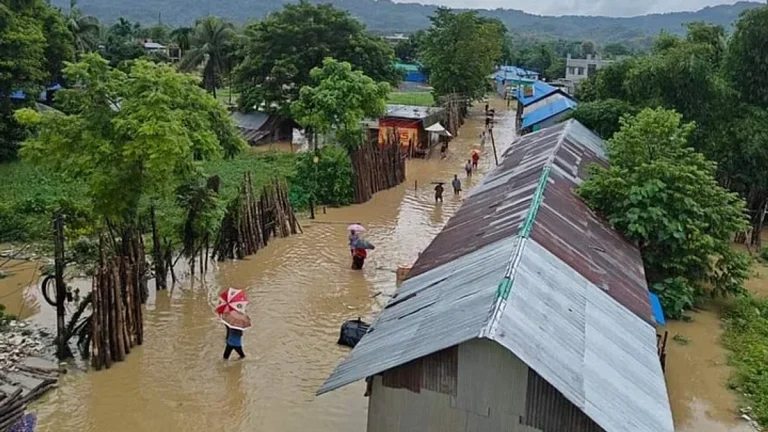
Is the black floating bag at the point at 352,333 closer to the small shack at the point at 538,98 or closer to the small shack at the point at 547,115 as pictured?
the small shack at the point at 547,115

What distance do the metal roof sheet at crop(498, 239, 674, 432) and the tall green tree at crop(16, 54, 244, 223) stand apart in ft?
22.6

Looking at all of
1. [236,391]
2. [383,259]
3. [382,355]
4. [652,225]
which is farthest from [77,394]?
[652,225]

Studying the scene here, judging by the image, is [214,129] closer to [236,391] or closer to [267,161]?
[236,391]

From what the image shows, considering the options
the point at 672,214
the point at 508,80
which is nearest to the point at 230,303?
the point at 672,214

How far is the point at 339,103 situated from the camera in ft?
81.7

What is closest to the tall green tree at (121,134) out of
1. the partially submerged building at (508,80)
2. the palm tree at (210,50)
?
the palm tree at (210,50)

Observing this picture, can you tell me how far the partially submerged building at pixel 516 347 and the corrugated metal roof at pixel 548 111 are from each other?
24.4 meters

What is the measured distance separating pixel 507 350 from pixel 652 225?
8.16m

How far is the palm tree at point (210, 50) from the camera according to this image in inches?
1671

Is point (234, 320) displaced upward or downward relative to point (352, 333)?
upward

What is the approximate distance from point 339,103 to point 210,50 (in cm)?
2036

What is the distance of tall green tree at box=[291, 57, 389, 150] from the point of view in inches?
979

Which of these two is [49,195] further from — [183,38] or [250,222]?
[183,38]

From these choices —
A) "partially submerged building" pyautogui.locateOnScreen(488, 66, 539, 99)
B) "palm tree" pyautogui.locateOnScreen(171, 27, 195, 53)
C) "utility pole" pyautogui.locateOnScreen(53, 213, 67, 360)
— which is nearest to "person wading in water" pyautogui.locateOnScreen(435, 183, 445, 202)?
"utility pole" pyautogui.locateOnScreen(53, 213, 67, 360)
